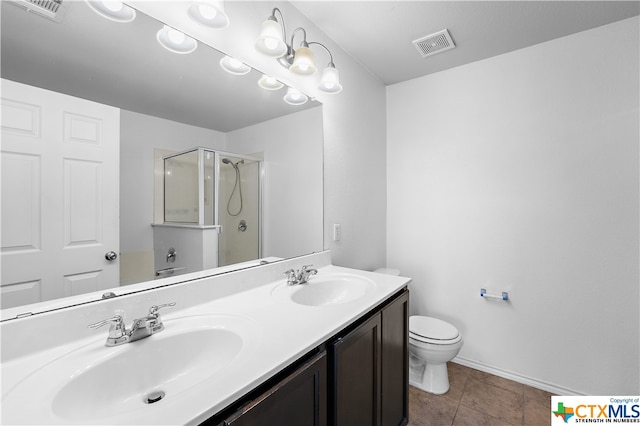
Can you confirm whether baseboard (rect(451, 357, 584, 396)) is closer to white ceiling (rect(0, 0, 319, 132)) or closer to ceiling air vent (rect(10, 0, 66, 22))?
white ceiling (rect(0, 0, 319, 132))

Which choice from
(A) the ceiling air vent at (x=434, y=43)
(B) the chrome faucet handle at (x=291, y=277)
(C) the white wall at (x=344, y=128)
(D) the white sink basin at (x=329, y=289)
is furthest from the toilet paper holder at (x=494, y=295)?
(A) the ceiling air vent at (x=434, y=43)

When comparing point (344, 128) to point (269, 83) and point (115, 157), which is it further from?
point (115, 157)

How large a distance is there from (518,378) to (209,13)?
292 centimetres

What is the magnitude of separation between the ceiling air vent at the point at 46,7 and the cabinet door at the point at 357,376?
1.36 m

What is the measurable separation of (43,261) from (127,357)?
39 cm

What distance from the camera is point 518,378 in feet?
6.46

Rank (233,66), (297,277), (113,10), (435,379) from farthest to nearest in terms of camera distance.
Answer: (435,379), (297,277), (233,66), (113,10)

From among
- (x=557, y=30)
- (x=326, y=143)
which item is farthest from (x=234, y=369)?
(x=557, y=30)

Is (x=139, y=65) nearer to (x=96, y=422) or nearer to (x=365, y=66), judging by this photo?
(x=96, y=422)

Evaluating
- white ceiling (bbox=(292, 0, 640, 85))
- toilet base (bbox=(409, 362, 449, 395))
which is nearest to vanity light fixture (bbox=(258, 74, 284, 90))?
white ceiling (bbox=(292, 0, 640, 85))

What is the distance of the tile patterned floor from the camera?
1.60 m

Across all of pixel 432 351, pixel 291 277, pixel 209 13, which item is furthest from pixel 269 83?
pixel 432 351

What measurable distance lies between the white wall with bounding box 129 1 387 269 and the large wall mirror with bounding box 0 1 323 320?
0.12 metres

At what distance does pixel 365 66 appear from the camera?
2.22 meters
